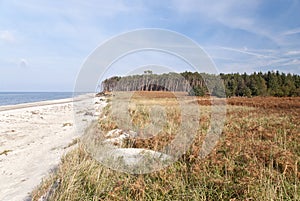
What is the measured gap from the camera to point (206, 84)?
556 inches

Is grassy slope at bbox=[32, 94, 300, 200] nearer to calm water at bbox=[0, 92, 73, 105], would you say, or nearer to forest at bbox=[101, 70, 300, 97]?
forest at bbox=[101, 70, 300, 97]

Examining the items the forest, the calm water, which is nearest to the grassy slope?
the forest

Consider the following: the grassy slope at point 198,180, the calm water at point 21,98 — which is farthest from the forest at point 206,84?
the calm water at point 21,98

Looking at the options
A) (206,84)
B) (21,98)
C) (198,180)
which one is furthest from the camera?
(21,98)

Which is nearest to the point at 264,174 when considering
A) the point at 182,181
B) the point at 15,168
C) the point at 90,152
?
the point at 182,181

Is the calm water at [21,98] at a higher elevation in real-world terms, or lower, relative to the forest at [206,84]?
lower

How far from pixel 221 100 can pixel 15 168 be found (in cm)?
1299

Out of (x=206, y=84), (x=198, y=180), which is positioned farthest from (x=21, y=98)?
(x=198, y=180)

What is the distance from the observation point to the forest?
10.6 meters

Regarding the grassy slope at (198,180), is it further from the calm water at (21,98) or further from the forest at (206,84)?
the calm water at (21,98)

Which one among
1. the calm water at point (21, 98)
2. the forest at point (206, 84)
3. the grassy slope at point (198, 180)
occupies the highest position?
the forest at point (206, 84)

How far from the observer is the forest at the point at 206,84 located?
34.8ft

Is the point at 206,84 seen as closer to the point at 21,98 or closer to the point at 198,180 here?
the point at 198,180

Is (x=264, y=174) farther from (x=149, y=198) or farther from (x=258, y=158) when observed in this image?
(x=149, y=198)
